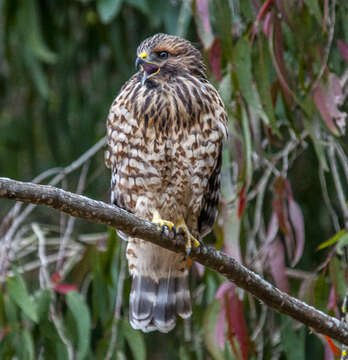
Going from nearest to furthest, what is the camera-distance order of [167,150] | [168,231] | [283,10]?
[168,231], [167,150], [283,10]

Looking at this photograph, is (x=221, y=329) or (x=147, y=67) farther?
(x=221, y=329)

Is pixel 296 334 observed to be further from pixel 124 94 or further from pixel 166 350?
pixel 166 350

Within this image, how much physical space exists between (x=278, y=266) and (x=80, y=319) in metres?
0.81

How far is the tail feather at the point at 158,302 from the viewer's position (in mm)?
3047

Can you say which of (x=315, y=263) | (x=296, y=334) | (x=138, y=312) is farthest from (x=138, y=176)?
(x=315, y=263)

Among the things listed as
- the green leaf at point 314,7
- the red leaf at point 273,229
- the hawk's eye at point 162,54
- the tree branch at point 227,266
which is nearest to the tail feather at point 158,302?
the red leaf at point 273,229

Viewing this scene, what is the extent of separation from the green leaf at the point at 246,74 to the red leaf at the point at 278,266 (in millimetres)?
523

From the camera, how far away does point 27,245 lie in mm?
3914

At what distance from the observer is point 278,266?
10.3 feet

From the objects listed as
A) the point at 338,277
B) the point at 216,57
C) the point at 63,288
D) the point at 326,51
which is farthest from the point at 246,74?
the point at 63,288

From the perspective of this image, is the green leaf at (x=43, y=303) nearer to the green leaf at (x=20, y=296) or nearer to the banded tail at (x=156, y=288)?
the green leaf at (x=20, y=296)

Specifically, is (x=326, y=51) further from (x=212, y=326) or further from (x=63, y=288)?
(x=63, y=288)

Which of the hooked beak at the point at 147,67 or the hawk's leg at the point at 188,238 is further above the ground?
the hooked beak at the point at 147,67

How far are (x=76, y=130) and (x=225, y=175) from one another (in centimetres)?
190
